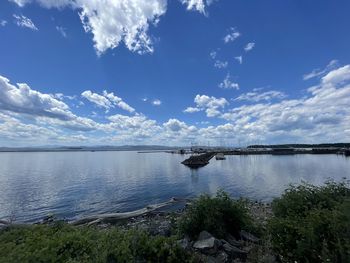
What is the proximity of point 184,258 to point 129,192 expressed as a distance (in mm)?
32154

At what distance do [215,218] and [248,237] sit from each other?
4.88ft

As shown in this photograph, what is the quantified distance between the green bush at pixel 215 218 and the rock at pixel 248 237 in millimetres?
364

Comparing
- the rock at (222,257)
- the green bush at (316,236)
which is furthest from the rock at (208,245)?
the green bush at (316,236)

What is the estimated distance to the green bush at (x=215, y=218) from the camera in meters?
10.5

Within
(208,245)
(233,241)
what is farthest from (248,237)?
(208,245)

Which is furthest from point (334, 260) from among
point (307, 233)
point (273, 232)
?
point (273, 232)

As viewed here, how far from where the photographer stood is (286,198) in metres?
9.87

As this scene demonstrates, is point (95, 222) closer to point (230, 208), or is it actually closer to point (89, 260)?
point (230, 208)

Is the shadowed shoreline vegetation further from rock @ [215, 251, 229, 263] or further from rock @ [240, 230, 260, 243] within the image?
rock @ [215, 251, 229, 263]

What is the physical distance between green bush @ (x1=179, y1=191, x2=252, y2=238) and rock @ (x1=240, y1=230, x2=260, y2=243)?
1.20ft

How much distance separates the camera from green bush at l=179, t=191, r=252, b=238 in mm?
10508

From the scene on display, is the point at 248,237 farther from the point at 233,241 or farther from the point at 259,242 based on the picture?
the point at 233,241

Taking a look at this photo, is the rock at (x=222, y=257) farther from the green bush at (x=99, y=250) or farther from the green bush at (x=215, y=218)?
the green bush at (x=215, y=218)

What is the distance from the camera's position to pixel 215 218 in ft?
35.3
